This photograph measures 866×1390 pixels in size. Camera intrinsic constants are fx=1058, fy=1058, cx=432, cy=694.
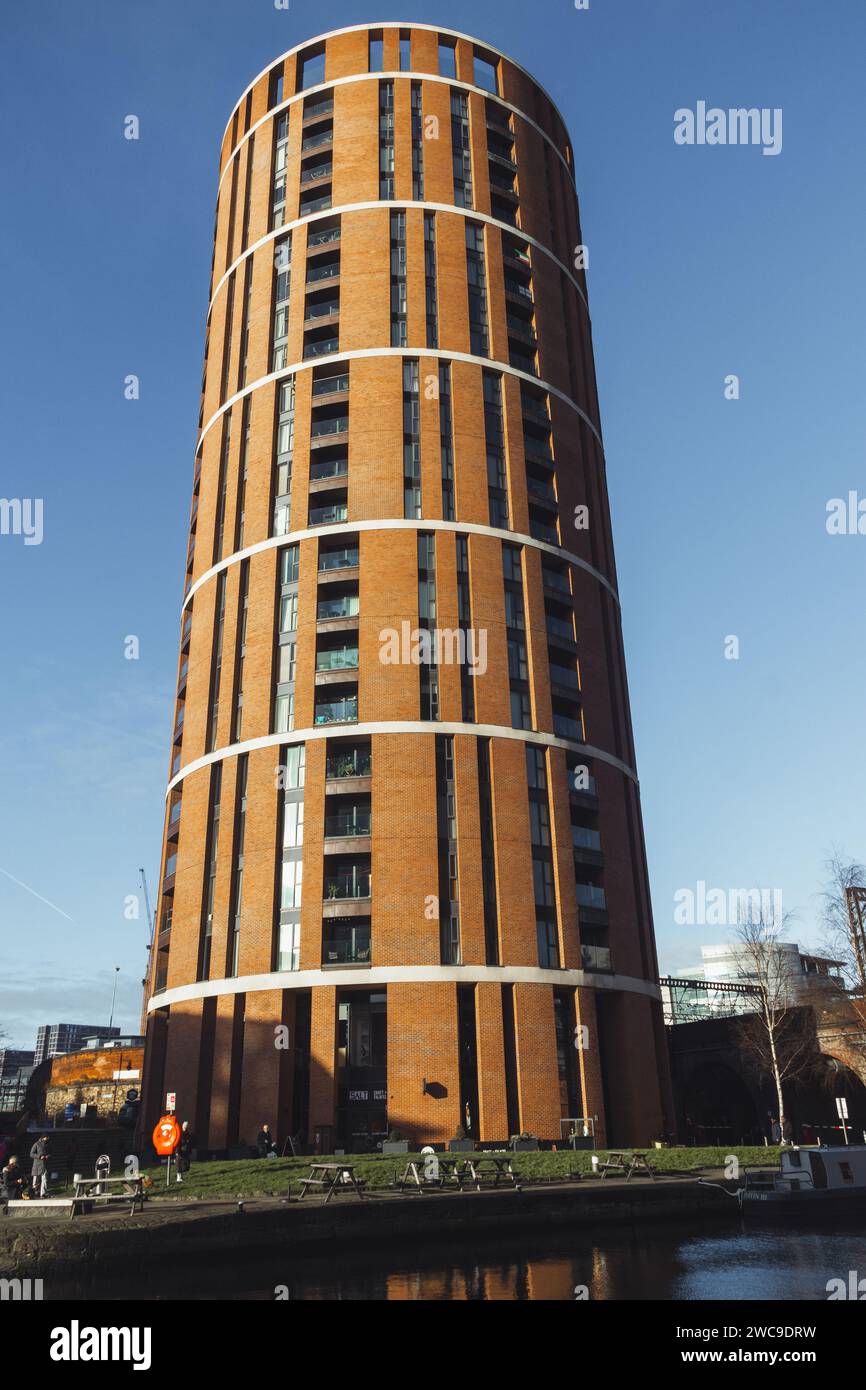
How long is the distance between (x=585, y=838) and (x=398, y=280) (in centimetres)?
3116

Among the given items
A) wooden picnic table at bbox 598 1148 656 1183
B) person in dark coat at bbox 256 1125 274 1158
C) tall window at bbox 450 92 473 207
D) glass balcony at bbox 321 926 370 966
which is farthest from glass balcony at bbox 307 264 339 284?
wooden picnic table at bbox 598 1148 656 1183

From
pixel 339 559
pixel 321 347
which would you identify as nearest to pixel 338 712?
pixel 339 559

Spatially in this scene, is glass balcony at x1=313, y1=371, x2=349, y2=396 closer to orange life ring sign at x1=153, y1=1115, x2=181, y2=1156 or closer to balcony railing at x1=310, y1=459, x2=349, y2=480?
balcony railing at x1=310, y1=459, x2=349, y2=480

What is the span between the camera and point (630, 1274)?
19953 mm

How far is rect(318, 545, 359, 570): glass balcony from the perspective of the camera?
50978mm

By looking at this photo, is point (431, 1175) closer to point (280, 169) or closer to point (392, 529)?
point (392, 529)

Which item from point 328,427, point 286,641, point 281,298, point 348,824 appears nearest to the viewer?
point 348,824

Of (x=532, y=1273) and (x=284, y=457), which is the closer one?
(x=532, y=1273)

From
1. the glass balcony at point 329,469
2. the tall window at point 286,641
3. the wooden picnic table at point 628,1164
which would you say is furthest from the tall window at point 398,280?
the wooden picnic table at point 628,1164

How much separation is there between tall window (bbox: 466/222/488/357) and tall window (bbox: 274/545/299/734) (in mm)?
15562

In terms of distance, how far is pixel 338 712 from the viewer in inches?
1879

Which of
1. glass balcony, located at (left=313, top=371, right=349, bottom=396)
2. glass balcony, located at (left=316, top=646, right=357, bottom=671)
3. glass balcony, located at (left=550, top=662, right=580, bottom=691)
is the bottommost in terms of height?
glass balcony, located at (left=316, top=646, right=357, bottom=671)

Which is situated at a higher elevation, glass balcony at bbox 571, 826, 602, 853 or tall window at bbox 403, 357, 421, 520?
tall window at bbox 403, 357, 421, 520
